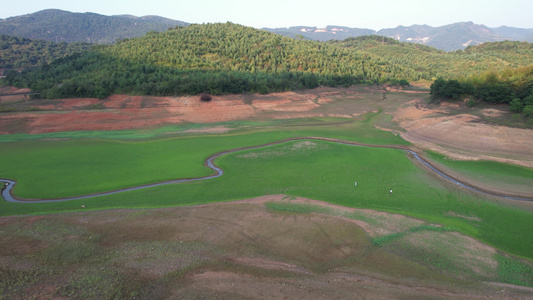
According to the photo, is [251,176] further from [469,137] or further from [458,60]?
[458,60]

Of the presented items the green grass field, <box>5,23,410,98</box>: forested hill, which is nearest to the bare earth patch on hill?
<box>5,23,410,98</box>: forested hill

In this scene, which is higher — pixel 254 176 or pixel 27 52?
pixel 27 52

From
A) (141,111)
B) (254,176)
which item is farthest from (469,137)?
(141,111)

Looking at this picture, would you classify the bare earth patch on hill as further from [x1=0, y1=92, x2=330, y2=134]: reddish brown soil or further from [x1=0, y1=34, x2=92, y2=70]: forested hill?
[x1=0, y1=34, x2=92, y2=70]: forested hill

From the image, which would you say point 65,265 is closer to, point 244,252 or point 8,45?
point 244,252

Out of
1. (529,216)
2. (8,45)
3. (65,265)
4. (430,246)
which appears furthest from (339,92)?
(8,45)

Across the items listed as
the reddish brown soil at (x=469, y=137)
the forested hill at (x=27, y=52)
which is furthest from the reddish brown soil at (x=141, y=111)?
the forested hill at (x=27, y=52)

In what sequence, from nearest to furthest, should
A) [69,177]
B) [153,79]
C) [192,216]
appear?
[192,216], [69,177], [153,79]
